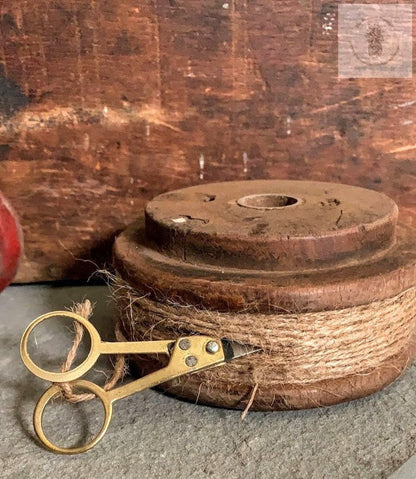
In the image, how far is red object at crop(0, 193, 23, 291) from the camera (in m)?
1.14

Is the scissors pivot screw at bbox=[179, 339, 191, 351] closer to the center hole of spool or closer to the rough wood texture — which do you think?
the center hole of spool

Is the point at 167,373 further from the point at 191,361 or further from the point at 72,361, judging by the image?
the point at 72,361

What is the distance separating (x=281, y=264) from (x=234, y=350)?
0.15 m

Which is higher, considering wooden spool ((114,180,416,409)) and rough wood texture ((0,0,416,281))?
rough wood texture ((0,0,416,281))

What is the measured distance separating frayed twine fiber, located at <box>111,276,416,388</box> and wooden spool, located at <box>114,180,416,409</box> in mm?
16

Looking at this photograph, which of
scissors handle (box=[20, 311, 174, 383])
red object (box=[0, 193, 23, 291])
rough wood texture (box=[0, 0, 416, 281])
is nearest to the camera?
scissors handle (box=[20, 311, 174, 383])

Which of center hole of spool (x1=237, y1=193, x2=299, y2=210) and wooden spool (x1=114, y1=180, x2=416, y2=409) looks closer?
wooden spool (x1=114, y1=180, x2=416, y2=409)

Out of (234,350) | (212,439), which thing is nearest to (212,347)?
(234,350)

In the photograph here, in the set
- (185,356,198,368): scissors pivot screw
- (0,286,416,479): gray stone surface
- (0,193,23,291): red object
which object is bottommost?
(0,286,416,479): gray stone surface

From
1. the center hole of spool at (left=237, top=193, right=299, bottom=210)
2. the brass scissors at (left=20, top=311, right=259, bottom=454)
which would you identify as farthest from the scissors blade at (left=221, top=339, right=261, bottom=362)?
the center hole of spool at (left=237, top=193, right=299, bottom=210)

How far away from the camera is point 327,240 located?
3.10 feet

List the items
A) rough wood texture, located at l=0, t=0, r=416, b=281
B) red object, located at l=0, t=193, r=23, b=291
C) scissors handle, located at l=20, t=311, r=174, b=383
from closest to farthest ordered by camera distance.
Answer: scissors handle, located at l=20, t=311, r=174, b=383 < red object, located at l=0, t=193, r=23, b=291 < rough wood texture, located at l=0, t=0, r=416, b=281

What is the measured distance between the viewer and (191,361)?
3.01 ft

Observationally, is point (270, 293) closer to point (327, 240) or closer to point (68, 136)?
Answer: point (327, 240)
